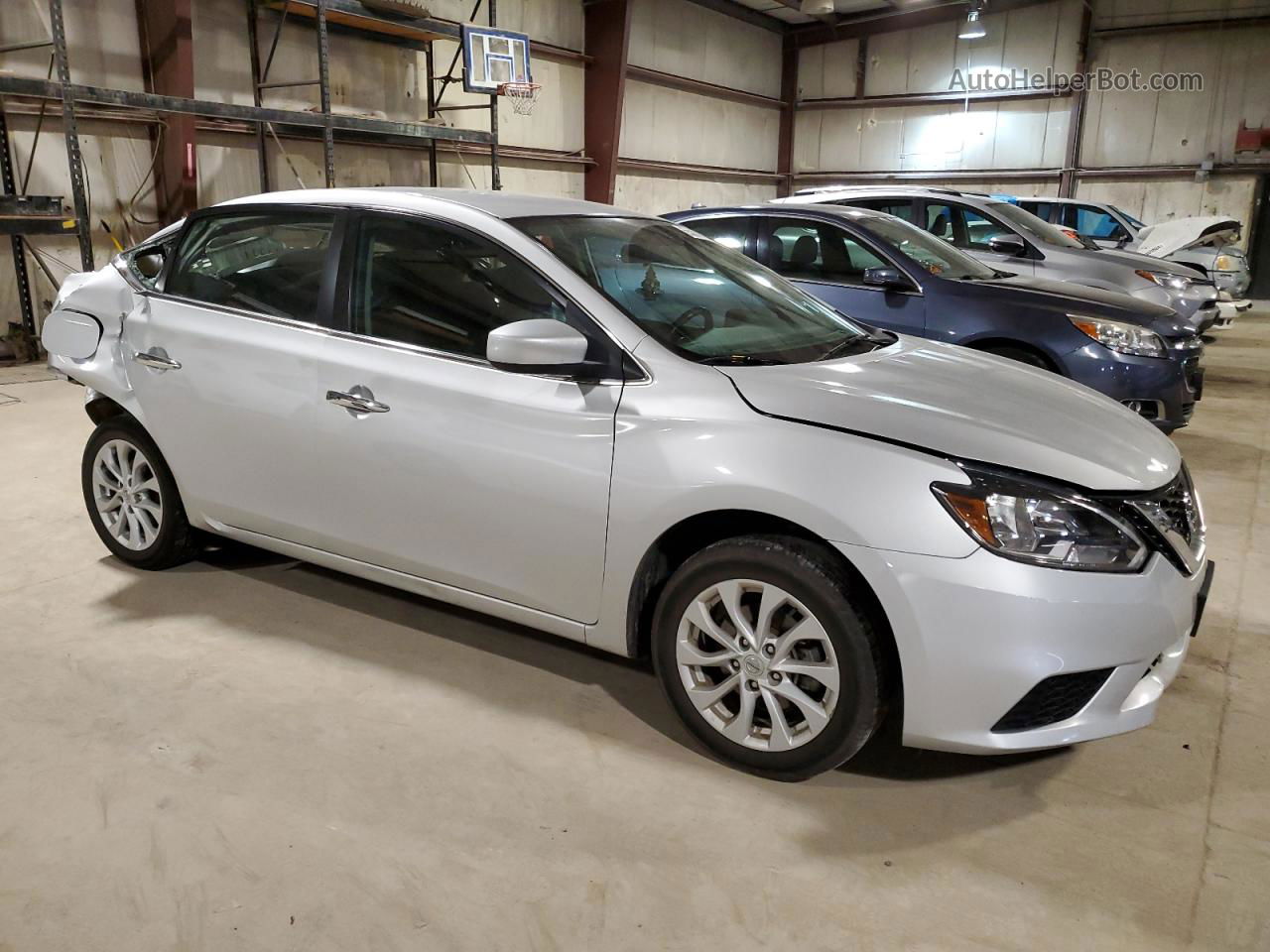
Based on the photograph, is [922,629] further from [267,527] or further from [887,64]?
[887,64]

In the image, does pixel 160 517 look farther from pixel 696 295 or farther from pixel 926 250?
pixel 926 250

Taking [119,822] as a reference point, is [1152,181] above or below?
above

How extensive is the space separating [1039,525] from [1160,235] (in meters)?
10.8

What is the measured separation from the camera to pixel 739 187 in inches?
747

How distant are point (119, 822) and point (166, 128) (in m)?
9.27

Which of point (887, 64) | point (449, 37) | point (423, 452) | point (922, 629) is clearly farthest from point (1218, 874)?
point (887, 64)

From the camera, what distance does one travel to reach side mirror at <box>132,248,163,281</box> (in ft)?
11.5

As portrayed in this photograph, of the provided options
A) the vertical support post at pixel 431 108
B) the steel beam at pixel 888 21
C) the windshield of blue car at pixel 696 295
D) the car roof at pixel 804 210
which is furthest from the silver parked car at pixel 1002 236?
the steel beam at pixel 888 21

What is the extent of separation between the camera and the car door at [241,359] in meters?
2.97

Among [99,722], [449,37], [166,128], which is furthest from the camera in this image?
[449,37]

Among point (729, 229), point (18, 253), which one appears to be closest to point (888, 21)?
point (729, 229)

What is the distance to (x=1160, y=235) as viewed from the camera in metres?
11.1

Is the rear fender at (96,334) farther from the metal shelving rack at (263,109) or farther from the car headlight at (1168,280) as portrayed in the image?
the car headlight at (1168,280)

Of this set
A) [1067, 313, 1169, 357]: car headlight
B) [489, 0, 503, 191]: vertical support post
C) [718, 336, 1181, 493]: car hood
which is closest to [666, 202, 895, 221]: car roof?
[1067, 313, 1169, 357]: car headlight
